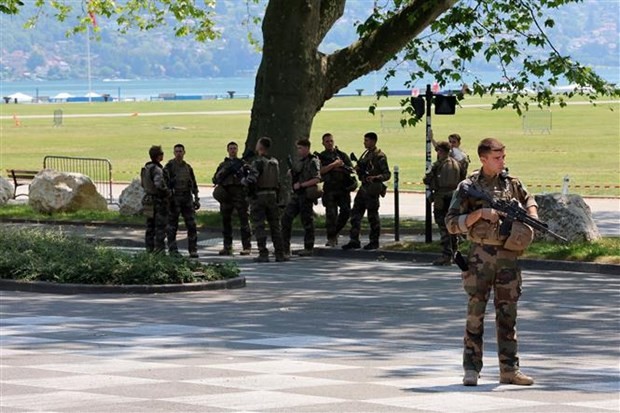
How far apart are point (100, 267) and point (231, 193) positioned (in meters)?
5.74

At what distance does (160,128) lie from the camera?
82375 mm

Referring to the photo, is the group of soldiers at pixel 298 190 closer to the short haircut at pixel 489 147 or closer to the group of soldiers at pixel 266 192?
the group of soldiers at pixel 266 192

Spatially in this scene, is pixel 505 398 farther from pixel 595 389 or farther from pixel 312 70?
pixel 312 70

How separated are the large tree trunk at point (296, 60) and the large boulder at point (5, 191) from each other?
8487mm

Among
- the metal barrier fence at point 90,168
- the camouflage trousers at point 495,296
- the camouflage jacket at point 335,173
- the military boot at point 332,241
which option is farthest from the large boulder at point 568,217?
the metal barrier fence at point 90,168

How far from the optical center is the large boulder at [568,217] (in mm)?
25469

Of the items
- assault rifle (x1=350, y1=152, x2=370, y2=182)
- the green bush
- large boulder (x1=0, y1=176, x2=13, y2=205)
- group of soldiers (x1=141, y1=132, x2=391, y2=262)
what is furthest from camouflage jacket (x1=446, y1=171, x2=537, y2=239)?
large boulder (x1=0, y1=176, x2=13, y2=205)

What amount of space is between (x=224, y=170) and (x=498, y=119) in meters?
62.5

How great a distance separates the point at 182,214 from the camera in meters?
25.8

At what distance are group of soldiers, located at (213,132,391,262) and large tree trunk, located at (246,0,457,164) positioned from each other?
4552 millimetres

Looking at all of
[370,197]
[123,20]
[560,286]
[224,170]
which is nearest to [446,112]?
[370,197]

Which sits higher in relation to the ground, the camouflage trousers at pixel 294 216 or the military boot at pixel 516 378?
the camouflage trousers at pixel 294 216

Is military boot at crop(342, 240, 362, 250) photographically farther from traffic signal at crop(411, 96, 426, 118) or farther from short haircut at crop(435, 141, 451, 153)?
short haircut at crop(435, 141, 451, 153)

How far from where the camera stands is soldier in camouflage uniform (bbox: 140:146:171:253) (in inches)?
979
